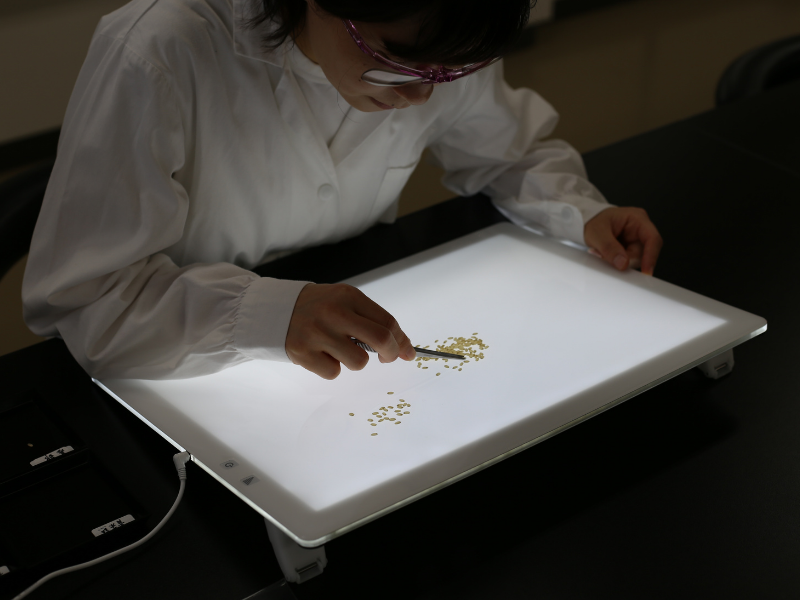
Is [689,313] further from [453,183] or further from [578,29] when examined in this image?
[578,29]

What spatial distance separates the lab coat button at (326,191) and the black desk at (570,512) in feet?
1.37

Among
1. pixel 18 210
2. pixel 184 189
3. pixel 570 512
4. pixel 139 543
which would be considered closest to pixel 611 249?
pixel 570 512

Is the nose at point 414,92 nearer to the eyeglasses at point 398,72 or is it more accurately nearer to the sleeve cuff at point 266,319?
the eyeglasses at point 398,72

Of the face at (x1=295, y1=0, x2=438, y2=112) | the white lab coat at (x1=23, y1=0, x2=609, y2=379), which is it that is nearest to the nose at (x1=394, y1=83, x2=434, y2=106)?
the face at (x1=295, y1=0, x2=438, y2=112)

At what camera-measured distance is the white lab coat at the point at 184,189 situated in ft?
3.07

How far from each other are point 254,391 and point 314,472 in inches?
6.7

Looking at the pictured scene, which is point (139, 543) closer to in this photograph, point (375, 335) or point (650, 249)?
point (375, 335)

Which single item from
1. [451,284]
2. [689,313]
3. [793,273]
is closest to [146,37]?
[451,284]

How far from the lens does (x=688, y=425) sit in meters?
0.91

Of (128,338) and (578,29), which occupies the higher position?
(128,338)

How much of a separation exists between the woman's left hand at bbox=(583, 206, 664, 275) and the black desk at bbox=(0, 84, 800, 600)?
11 cm

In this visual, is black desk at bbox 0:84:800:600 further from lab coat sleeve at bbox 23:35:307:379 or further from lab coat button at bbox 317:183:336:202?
lab coat button at bbox 317:183:336:202

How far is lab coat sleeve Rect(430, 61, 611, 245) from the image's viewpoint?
1.29 m

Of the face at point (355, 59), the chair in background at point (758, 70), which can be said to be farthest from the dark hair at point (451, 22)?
the chair in background at point (758, 70)
